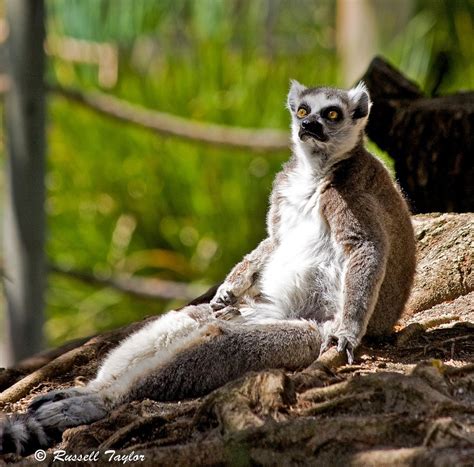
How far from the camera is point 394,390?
3.28 m

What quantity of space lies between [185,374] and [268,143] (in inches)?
199

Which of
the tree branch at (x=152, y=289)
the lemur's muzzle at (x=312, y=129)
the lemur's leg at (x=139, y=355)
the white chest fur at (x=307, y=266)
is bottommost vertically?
the tree branch at (x=152, y=289)

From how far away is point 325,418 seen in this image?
124 inches

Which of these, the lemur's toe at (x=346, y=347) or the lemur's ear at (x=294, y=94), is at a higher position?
the lemur's ear at (x=294, y=94)

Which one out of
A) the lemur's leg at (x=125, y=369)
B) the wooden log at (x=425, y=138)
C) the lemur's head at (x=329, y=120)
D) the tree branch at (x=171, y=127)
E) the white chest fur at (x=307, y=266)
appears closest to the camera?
the lemur's leg at (x=125, y=369)

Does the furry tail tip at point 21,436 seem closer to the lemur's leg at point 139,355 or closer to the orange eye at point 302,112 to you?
the lemur's leg at point 139,355

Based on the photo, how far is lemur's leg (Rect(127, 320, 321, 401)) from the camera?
3.71 metres

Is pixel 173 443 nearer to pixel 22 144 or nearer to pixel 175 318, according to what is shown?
pixel 175 318

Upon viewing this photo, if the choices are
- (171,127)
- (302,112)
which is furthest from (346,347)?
(171,127)

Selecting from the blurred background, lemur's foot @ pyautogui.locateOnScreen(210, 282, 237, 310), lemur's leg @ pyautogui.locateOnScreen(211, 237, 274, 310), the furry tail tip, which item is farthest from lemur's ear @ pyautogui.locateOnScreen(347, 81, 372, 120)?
the blurred background

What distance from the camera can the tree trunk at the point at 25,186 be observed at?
713 cm

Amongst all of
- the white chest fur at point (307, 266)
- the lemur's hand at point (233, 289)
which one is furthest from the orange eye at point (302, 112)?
the lemur's hand at point (233, 289)

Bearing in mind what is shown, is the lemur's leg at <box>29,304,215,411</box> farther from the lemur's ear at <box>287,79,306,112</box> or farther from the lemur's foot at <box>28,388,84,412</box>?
the lemur's ear at <box>287,79,306,112</box>

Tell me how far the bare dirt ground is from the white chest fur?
313 mm
